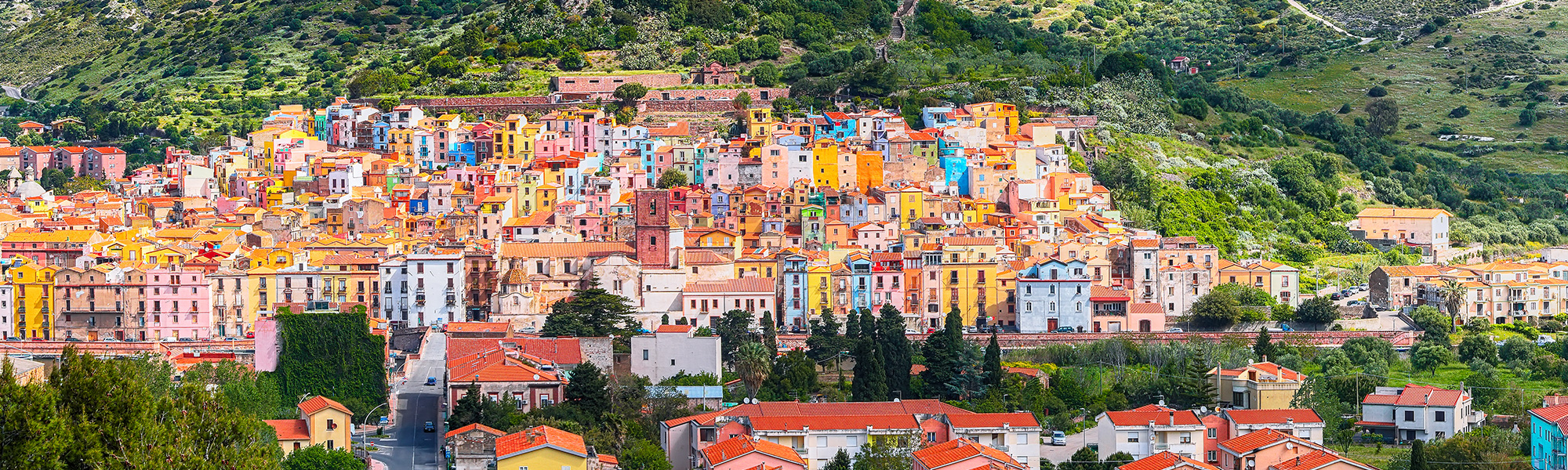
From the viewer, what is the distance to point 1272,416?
4019 cm

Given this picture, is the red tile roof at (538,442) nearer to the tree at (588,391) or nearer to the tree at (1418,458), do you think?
the tree at (588,391)

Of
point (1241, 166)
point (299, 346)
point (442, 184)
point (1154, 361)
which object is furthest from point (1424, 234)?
point (299, 346)

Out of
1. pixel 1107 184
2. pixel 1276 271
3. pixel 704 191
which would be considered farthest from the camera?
pixel 1107 184

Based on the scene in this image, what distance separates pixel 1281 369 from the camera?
43.8 m

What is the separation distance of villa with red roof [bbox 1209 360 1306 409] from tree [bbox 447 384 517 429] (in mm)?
14157

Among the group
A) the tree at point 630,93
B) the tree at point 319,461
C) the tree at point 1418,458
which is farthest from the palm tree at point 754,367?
the tree at point 630,93

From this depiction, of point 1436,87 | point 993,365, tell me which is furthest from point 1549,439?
point 1436,87

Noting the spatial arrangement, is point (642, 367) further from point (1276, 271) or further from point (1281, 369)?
point (1276, 271)

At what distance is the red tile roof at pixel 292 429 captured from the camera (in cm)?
3806

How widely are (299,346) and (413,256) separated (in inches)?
239

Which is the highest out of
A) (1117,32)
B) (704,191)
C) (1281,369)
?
(1117,32)

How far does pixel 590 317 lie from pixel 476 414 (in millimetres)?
8106

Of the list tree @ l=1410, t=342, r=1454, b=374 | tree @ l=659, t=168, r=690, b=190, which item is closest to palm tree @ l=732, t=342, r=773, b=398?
tree @ l=1410, t=342, r=1454, b=374

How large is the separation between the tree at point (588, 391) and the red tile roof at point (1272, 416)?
36.9 ft
